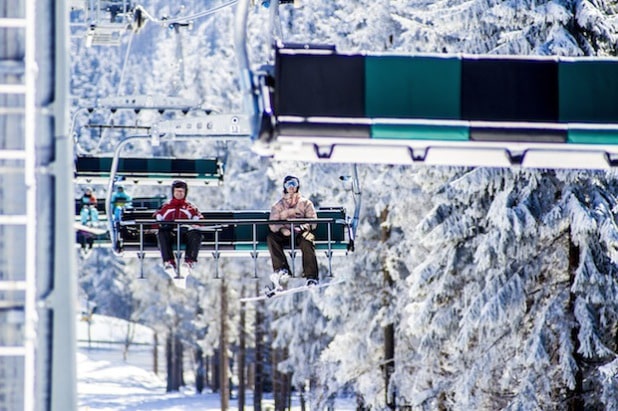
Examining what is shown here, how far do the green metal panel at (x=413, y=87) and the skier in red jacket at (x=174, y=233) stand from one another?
768 centimetres

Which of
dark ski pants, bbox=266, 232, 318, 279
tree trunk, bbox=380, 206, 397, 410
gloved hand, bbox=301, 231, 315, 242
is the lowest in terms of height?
tree trunk, bbox=380, 206, 397, 410

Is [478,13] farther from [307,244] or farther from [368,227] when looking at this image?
[368,227]

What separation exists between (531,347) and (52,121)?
14575mm

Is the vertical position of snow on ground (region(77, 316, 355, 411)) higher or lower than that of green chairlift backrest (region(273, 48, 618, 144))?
lower

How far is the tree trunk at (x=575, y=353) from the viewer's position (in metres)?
20.1

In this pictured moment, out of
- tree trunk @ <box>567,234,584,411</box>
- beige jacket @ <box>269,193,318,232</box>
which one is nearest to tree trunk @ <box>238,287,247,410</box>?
tree trunk @ <box>567,234,584,411</box>

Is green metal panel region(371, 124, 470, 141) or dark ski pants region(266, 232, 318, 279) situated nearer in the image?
green metal panel region(371, 124, 470, 141)

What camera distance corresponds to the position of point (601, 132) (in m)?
9.08

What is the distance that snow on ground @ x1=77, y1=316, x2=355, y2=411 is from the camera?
59.3m

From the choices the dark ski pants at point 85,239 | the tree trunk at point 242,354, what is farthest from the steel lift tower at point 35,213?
the tree trunk at point 242,354

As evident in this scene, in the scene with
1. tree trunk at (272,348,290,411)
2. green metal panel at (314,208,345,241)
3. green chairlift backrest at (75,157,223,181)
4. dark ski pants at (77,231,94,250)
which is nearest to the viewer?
green metal panel at (314,208,345,241)

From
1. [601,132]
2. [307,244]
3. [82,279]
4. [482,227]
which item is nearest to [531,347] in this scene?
[482,227]

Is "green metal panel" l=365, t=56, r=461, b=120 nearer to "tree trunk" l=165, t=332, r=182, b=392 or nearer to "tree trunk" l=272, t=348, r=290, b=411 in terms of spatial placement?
"tree trunk" l=272, t=348, r=290, b=411

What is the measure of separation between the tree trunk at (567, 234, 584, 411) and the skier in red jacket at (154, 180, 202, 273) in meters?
6.14
